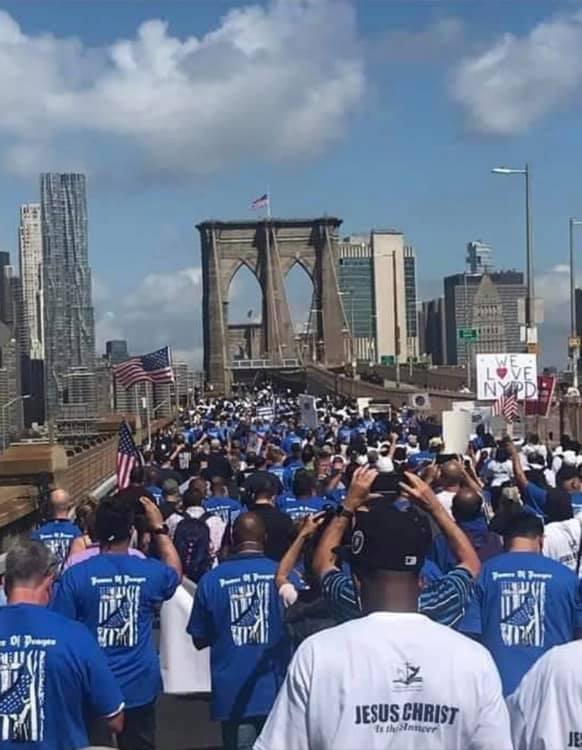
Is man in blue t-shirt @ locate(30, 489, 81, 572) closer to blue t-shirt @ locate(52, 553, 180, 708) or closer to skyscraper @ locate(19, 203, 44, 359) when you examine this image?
blue t-shirt @ locate(52, 553, 180, 708)

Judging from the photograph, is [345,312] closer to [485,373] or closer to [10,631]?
[485,373]

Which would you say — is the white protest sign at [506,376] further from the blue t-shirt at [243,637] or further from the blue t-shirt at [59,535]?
the blue t-shirt at [243,637]

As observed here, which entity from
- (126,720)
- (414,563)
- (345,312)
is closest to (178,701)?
(126,720)

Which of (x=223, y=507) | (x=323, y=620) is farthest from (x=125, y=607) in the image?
(x=223, y=507)

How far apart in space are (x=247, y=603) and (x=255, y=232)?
181804 millimetres

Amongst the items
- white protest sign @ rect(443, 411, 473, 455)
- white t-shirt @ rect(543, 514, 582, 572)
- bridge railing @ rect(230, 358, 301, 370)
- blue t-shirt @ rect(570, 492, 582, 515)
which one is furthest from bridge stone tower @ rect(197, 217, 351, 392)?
white t-shirt @ rect(543, 514, 582, 572)

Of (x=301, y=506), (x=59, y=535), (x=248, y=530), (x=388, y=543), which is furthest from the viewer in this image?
(x=301, y=506)

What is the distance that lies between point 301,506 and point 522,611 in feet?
15.5

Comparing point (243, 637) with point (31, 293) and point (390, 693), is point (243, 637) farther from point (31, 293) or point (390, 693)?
point (31, 293)

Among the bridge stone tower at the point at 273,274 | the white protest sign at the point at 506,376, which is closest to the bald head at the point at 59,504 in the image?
the white protest sign at the point at 506,376

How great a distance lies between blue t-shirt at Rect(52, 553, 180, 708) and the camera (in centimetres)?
645

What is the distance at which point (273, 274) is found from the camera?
18175cm

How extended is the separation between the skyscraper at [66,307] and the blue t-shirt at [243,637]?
122ft

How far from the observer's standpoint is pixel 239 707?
646cm
